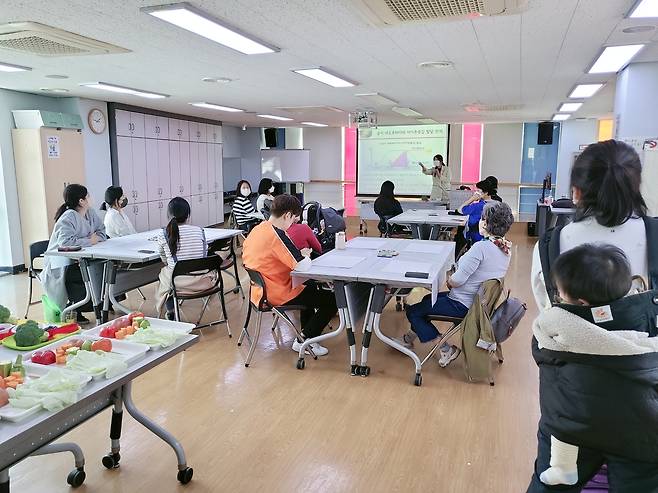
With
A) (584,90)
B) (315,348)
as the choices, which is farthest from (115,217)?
(584,90)

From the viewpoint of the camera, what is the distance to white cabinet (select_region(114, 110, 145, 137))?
26.8 ft

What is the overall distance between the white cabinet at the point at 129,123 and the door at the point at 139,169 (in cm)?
14

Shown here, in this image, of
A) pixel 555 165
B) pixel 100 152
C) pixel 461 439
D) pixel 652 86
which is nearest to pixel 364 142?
pixel 555 165

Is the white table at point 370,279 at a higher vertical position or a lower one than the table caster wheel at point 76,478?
higher

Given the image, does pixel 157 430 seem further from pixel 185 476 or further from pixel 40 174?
pixel 40 174

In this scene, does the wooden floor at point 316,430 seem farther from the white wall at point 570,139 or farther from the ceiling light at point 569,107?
the white wall at point 570,139

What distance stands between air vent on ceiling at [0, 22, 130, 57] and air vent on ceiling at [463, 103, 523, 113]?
229 inches

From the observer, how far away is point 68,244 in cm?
456

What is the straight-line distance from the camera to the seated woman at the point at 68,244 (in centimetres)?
459

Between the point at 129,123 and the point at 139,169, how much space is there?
79 centimetres

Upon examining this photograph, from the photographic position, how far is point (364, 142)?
42.8 feet

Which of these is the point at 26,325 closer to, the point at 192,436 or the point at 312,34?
the point at 192,436

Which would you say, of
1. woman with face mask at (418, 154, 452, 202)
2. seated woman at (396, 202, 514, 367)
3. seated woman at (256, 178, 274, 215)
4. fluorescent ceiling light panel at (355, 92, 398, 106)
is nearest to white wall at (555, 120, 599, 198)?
woman with face mask at (418, 154, 452, 202)

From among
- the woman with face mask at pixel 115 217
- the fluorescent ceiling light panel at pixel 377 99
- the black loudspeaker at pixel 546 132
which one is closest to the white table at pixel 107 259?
the woman with face mask at pixel 115 217
